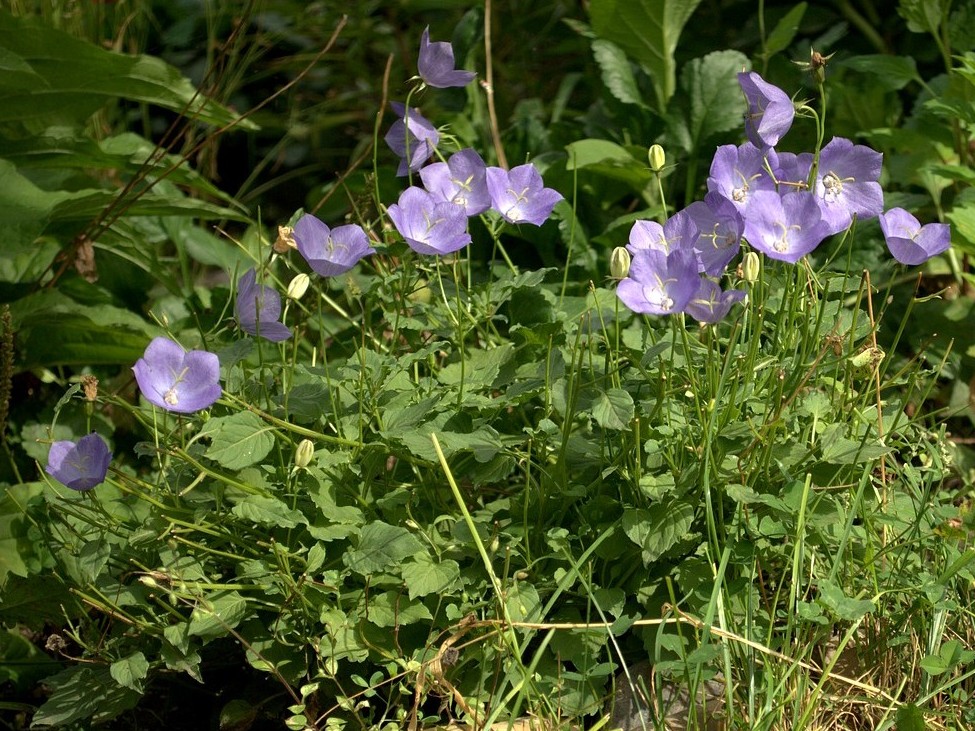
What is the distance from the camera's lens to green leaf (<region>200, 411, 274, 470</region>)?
1181 millimetres

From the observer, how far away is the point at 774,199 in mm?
1148

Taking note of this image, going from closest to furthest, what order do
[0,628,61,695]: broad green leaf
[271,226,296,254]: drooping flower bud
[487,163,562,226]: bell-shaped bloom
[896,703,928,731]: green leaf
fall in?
[896,703,928,731]: green leaf < [271,226,296,254]: drooping flower bud < [487,163,562,226]: bell-shaped bloom < [0,628,61,695]: broad green leaf

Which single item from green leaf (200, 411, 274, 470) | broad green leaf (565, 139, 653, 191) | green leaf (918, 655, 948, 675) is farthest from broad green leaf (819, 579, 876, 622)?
broad green leaf (565, 139, 653, 191)

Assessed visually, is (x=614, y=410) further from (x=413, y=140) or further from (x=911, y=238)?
(x=413, y=140)

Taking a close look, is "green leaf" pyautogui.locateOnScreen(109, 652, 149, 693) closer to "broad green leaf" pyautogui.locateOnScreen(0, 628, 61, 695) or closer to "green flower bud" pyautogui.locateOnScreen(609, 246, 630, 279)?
"broad green leaf" pyautogui.locateOnScreen(0, 628, 61, 695)

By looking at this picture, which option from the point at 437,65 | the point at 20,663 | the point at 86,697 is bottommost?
the point at 20,663

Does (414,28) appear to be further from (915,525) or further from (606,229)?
(915,525)

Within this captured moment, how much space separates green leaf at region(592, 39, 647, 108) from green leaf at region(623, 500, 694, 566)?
123 centimetres

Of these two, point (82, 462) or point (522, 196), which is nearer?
point (82, 462)

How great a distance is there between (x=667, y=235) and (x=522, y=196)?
0.26m

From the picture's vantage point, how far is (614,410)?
1175mm

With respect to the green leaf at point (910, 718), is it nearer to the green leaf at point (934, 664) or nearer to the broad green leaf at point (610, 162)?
the green leaf at point (934, 664)

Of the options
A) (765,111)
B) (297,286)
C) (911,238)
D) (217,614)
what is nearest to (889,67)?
(911,238)

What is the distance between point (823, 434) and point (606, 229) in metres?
0.88
